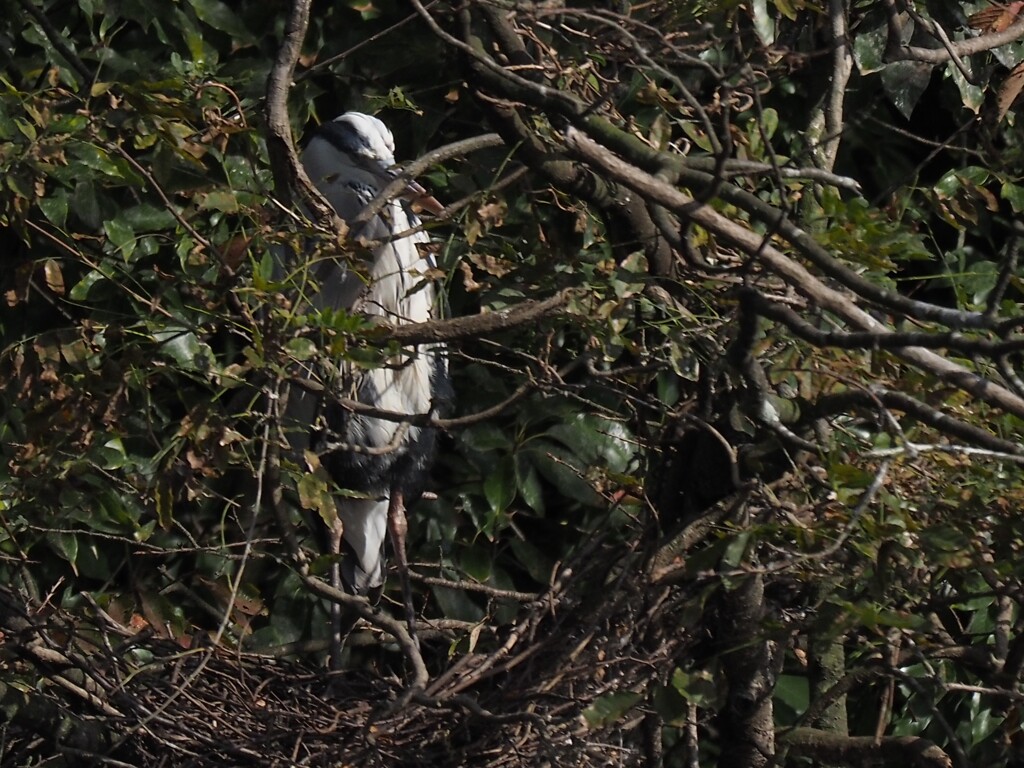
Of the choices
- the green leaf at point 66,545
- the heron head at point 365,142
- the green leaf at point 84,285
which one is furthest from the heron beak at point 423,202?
the green leaf at point 66,545

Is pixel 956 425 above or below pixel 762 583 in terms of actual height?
above

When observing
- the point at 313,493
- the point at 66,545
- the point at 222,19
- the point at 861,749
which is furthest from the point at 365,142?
the point at 861,749

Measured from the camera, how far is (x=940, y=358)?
128 centimetres

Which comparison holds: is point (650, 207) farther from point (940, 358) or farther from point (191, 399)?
point (191, 399)

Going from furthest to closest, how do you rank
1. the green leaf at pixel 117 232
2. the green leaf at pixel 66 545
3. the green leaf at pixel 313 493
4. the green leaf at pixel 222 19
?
the green leaf at pixel 222 19 → the green leaf at pixel 66 545 → the green leaf at pixel 117 232 → the green leaf at pixel 313 493

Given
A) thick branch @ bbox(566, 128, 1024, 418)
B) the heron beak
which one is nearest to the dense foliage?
thick branch @ bbox(566, 128, 1024, 418)

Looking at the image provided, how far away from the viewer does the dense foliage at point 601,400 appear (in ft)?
4.31

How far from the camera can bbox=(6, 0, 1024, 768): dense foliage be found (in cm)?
131

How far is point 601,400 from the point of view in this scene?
7.88 feet

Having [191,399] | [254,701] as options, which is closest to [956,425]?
[254,701]

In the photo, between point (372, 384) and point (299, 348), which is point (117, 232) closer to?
point (372, 384)

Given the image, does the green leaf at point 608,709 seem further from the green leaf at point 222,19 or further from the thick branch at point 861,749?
the green leaf at point 222,19

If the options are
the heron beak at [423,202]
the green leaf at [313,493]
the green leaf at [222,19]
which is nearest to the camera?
the green leaf at [313,493]

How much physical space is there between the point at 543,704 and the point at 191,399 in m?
0.94
